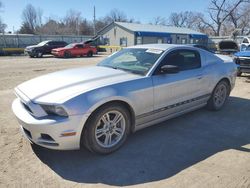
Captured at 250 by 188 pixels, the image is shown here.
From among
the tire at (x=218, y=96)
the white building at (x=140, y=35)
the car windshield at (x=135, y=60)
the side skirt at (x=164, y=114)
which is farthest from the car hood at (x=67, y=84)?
the white building at (x=140, y=35)

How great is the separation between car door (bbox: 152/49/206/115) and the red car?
18798mm

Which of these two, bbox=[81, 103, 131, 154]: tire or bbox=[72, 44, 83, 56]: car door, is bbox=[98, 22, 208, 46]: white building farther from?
bbox=[81, 103, 131, 154]: tire

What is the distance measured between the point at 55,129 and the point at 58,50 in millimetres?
20166

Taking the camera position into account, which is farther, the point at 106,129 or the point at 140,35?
the point at 140,35

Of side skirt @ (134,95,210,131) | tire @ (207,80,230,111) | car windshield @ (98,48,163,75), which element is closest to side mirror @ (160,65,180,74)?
car windshield @ (98,48,163,75)

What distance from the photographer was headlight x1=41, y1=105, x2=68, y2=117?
2846 millimetres

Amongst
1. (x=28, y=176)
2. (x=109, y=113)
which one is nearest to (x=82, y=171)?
(x=28, y=176)

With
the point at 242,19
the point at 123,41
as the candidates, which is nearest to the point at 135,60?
the point at 123,41

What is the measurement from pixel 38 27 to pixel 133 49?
92.4 m

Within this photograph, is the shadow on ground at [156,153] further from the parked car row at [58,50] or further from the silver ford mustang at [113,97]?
the parked car row at [58,50]

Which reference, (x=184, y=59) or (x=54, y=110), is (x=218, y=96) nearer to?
(x=184, y=59)

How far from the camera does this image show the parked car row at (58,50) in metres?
21.6

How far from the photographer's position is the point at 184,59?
176 inches

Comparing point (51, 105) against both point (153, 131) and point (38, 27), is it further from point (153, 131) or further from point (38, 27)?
point (38, 27)
